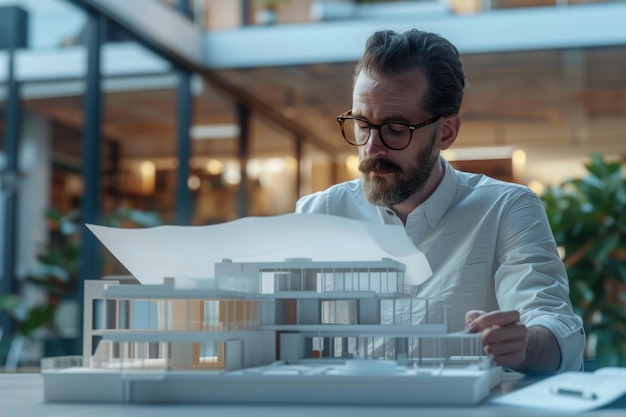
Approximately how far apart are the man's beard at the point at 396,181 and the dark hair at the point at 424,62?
0.10 metres

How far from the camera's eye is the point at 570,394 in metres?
1.03

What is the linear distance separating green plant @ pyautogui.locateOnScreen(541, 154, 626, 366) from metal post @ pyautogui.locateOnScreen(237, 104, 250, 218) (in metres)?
3.38

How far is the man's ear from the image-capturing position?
6.82 ft

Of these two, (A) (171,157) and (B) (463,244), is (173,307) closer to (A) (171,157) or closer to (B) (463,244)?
(B) (463,244)

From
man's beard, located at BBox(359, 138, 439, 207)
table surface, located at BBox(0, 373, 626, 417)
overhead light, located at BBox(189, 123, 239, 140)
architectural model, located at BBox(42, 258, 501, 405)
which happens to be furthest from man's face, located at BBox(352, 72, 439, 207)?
overhead light, located at BBox(189, 123, 239, 140)

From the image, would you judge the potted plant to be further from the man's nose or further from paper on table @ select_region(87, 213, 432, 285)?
paper on table @ select_region(87, 213, 432, 285)

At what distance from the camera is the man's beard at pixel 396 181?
190 centimetres

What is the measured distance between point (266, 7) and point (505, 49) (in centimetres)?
179

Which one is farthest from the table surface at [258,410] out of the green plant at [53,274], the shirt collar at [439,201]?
the green plant at [53,274]

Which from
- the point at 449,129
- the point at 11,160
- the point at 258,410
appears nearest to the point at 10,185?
the point at 11,160

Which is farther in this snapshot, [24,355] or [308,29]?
[308,29]

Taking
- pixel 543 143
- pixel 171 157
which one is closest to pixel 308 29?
pixel 171 157

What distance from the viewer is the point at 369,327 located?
3.82ft

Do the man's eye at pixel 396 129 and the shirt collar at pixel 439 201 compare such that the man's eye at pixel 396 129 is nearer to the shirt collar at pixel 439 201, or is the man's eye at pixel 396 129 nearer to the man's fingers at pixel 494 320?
the shirt collar at pixel 439 201
